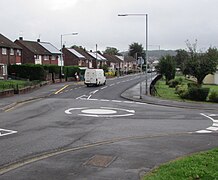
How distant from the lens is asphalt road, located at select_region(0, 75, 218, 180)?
28.3 feet

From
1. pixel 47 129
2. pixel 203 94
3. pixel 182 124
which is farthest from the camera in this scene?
pixel 203 94

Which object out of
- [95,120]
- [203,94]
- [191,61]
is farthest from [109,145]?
[191,61]

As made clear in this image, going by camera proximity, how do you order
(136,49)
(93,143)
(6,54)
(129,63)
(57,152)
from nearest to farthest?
(57,152) < (93,143) < (6,54) < (129,63) < (136,49)

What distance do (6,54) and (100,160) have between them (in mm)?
49992

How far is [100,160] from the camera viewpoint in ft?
31.5

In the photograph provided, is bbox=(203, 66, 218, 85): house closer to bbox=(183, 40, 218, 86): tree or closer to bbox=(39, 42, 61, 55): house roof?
bbox=(183, 40, 218, 86): tree

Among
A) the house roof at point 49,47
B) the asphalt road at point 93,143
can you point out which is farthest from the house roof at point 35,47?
the asphalt road at point 93,143

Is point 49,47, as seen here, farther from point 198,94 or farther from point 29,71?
point 198,94

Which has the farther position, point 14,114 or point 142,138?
point 14,114

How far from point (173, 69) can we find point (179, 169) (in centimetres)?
5243

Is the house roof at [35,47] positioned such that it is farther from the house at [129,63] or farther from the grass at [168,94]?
the house at [129,63]

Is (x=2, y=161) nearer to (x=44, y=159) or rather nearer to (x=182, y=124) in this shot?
(x=44, y=159)

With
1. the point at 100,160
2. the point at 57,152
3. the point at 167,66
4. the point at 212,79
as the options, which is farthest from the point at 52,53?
the point at 100,160

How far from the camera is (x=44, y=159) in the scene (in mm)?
9711
